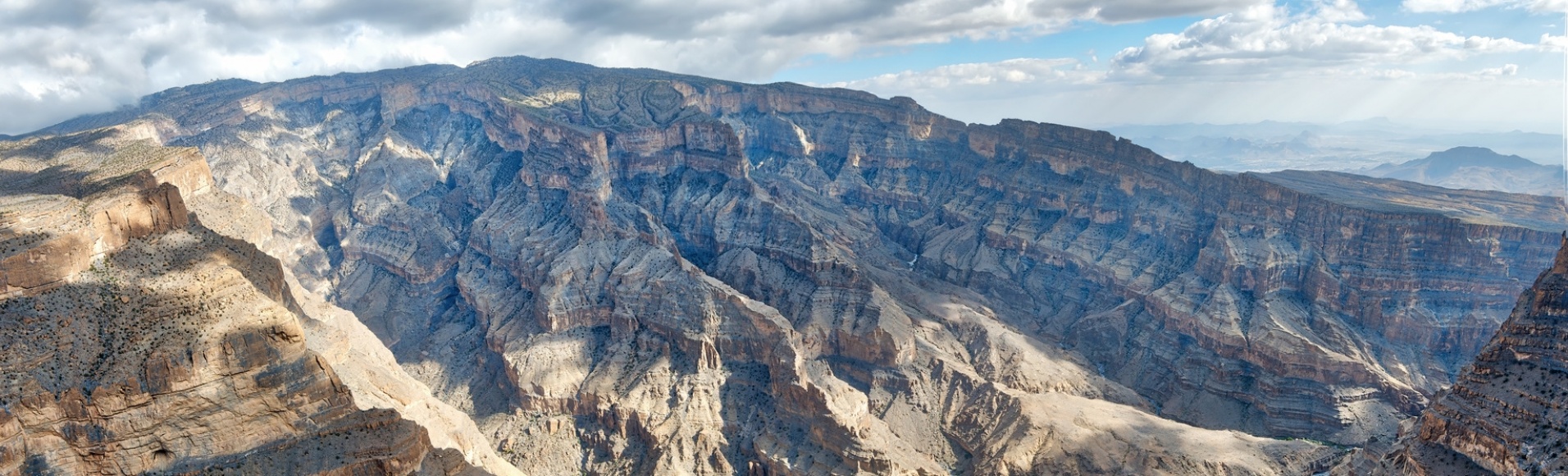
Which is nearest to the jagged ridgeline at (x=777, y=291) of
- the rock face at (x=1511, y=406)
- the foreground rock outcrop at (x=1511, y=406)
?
the foreground rock outcrop at (x=1511, y=406)

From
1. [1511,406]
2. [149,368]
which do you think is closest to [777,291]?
[149,368]

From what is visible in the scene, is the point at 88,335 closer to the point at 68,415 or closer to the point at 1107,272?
the point at 68,415

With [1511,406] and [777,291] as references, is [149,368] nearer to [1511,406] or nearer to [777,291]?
[777,291]

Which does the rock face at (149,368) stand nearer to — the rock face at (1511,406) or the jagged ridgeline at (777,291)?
the jagged ridgeline at (777,291)

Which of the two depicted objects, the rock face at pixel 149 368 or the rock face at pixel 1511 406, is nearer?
the rock face at pixel 149 368

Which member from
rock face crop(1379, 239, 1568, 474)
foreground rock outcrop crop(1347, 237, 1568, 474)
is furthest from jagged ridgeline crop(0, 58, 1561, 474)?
rock face crop(1379, 239, 1568, 474)

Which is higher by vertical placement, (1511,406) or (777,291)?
(1511,406)
